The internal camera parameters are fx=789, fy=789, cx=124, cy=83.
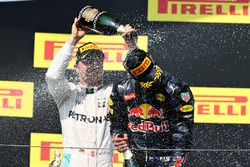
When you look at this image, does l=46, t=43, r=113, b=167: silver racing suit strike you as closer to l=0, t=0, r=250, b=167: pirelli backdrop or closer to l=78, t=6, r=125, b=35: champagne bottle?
l=78, t=6, r=125, b=35: champagne bottle

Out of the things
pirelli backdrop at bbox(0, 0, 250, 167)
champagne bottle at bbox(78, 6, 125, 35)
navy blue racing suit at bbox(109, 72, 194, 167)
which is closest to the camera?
navy blue racing suit at bbox(109, 72, 194, 167)

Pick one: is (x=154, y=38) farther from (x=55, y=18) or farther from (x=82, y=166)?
(x=82, y=166)

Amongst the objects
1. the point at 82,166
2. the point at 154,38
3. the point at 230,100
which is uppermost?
the point at 154,38

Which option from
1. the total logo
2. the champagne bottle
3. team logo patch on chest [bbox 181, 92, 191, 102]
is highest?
the champagne bottle

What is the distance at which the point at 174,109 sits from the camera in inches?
125

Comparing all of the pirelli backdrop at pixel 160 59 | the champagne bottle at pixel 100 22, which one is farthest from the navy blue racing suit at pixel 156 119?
the pirelli backdrop at pixel 160 59

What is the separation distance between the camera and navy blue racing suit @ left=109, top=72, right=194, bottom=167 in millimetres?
3166

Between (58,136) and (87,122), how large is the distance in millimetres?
568

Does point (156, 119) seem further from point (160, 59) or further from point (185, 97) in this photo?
point (160, 59)

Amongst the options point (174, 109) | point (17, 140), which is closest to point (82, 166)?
point (174, 109)

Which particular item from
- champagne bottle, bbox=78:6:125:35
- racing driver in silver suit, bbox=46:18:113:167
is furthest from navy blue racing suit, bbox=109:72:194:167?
champagne bottle, bbox=78:6:125:35

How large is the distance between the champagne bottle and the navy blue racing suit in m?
0.24

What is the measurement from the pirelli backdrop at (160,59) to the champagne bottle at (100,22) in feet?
1.50

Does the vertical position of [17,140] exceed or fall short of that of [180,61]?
it falls short
